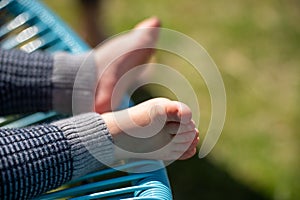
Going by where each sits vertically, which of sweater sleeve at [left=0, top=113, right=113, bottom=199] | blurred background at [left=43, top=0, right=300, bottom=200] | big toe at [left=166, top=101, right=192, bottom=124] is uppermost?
big toe at [left=166, top=101, right=192, bottom=124]

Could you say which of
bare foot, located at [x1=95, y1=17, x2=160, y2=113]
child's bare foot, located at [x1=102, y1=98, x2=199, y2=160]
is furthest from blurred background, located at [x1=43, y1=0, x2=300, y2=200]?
child's bare foot, located at [x1=102, y1=98, x2=199, y2=160]

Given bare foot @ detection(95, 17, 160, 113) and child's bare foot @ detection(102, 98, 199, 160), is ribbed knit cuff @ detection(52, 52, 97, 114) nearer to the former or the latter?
bare foot @ detection(95, 17, 160, 113)

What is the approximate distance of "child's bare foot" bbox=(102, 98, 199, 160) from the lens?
91 centimetres

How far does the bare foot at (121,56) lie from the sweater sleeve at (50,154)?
158 millimetres

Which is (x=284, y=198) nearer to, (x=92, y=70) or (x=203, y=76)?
(x=203, y=76)

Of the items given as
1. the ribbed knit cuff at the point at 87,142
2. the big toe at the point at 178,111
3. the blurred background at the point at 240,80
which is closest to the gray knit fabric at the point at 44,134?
the ribbed knit cuff at the point at 87,142

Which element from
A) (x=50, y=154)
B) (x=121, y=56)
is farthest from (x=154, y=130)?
(x=121, y=56)

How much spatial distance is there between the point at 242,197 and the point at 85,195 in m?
0.69

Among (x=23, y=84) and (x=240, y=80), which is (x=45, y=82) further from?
(x=240, y=80)

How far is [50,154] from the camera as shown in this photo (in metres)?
0.89

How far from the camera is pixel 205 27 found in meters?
2.01

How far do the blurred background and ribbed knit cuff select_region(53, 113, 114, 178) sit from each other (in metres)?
0.61

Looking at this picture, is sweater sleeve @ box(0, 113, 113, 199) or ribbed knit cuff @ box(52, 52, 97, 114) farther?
ribbed knit cuff @ box(52, 52, 97, 114)

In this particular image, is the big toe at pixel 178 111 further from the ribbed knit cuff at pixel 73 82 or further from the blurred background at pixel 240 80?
the blurred background at pixel 240 80
